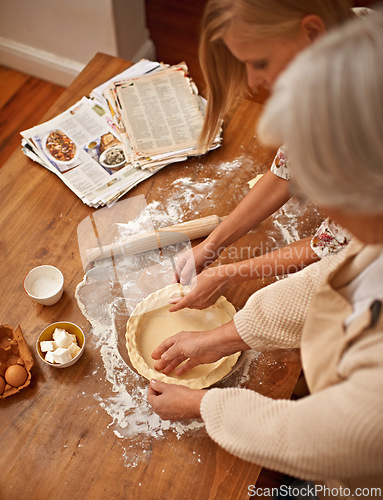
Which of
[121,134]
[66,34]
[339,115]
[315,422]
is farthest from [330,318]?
[66,34]

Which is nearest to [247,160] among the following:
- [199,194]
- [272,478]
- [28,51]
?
[199,194]

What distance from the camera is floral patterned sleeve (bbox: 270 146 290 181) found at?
130cm

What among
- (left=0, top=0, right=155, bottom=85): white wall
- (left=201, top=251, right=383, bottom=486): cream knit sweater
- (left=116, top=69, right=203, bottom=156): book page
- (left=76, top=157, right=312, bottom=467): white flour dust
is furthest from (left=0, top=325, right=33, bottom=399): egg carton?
(left=0, top=0, right=155, bottom=85): white wall

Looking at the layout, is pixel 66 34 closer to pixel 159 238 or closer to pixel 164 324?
pixel 159 238

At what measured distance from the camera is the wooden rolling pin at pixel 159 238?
142 cm

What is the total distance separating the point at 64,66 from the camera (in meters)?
2.88

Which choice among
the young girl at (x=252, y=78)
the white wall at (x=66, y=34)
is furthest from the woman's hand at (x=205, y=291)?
the white wall at (x=66, y=34)

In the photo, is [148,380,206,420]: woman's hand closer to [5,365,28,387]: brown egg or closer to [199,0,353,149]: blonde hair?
[5,365,28,387]: brown egg

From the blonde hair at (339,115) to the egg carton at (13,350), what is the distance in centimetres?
92

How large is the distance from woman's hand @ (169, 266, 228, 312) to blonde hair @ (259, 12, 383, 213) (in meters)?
0.72

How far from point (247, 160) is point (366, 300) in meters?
0.93

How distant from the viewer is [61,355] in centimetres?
119

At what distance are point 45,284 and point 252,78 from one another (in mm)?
803

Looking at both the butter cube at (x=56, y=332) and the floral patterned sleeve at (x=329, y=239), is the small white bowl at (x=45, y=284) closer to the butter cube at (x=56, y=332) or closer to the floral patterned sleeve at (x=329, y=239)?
the butter cube at (x=56, y=332)
